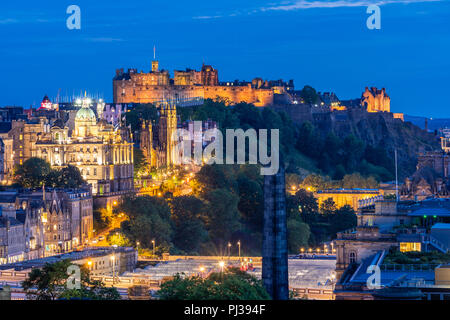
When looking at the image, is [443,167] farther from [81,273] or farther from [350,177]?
[81,273]

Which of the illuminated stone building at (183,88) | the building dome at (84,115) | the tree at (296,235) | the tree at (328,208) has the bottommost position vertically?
the tree at (296,235)

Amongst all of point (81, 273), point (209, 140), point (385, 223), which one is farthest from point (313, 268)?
point (209, 140)

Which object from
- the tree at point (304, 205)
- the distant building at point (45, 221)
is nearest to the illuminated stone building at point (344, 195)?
the tree at point (304, 205)

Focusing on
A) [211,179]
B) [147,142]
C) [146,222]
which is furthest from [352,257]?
[147,142]

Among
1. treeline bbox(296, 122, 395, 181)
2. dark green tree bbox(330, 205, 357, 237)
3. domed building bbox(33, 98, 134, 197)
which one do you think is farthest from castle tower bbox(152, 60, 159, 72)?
dark green tree bbox(330, 205, 357, 237)

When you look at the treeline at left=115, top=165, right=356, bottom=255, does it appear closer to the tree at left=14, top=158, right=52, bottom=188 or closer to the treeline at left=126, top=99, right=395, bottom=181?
the tree at left=14, top=158, right=52, bottom=188

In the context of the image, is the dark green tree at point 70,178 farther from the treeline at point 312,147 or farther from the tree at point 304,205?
the treeline at point 312,147

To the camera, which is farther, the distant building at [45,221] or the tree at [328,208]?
the tree at [328,208]
